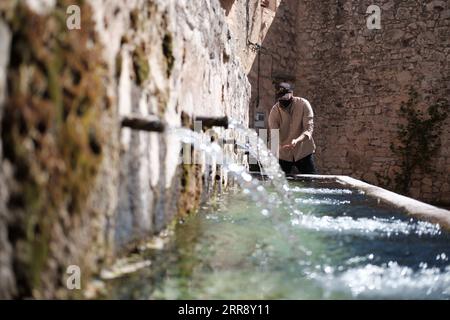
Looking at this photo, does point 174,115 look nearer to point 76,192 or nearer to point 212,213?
point 212,213


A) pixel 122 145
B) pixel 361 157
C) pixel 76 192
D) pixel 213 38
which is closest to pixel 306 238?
pixel 122 145

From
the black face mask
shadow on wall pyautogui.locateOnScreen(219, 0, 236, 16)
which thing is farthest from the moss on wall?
shadow on wall pyautogui.locateOnScreen(219, 0, 236, 16)

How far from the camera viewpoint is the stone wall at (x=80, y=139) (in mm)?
818

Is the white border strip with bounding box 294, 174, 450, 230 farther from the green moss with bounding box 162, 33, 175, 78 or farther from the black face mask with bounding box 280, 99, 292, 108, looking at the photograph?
the black face mask with bounding box 280, 99, 292, 108

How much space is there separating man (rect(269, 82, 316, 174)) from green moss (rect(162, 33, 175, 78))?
293 centimetres

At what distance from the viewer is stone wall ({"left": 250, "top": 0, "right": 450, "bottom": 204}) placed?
8258mm

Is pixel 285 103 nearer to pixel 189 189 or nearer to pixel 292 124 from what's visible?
pixel 292 124

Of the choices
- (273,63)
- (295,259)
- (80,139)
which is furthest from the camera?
(273,63)

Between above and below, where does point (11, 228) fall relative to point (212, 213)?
above

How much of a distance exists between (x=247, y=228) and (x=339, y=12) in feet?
26.4

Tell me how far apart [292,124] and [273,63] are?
447 centimetres

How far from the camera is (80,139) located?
1.03 metres

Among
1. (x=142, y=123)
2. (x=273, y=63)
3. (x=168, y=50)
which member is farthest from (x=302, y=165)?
(x=273, y=63)

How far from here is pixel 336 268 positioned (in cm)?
137
